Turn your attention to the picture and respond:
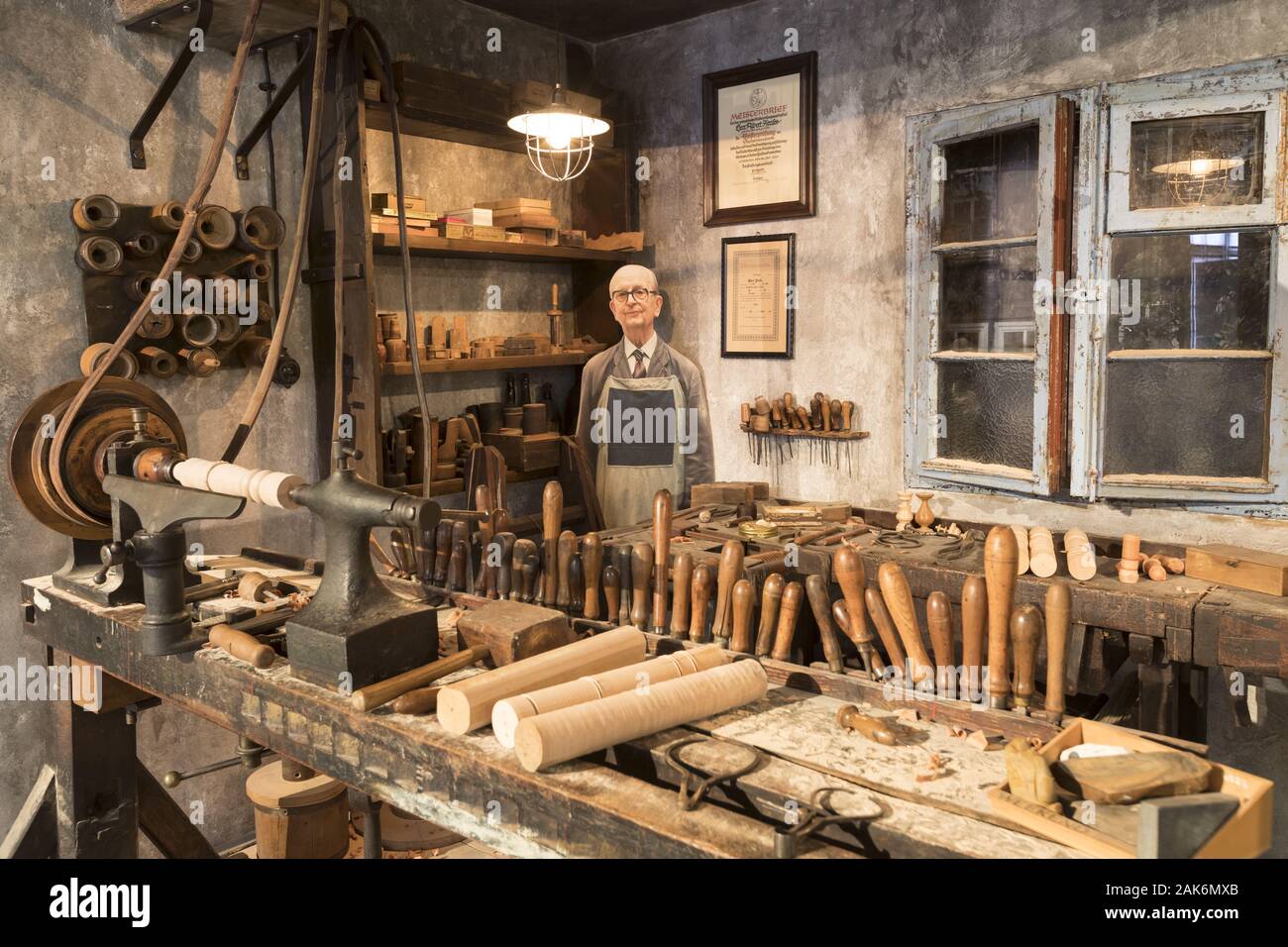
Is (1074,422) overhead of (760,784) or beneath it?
overhead

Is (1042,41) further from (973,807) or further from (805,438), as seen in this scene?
(973,807)

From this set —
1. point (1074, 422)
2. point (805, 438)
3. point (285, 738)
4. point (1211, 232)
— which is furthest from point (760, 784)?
point (805, 438)

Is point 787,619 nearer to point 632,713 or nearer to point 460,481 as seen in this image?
point 632,713

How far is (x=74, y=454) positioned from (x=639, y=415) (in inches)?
124

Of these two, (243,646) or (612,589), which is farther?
(612,589)

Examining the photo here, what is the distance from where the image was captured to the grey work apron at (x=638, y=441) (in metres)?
5.41

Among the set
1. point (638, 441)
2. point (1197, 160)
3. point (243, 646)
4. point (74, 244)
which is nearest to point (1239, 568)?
point (1197, 160)

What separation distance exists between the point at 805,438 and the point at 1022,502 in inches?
45.7

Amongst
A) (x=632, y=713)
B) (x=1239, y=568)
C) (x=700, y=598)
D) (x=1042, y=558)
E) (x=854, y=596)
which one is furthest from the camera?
(x=1042, y=558)

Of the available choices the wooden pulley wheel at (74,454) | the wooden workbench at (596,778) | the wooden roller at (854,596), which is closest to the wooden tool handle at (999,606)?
the wooden workbench at (596,778)

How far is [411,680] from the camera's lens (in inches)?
79.5

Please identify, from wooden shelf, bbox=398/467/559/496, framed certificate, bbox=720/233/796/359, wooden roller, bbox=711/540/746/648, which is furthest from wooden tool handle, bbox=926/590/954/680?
Result: framed certificate, bbox=720/233/796/359

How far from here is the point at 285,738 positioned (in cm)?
210

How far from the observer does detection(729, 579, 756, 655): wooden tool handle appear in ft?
7.55
